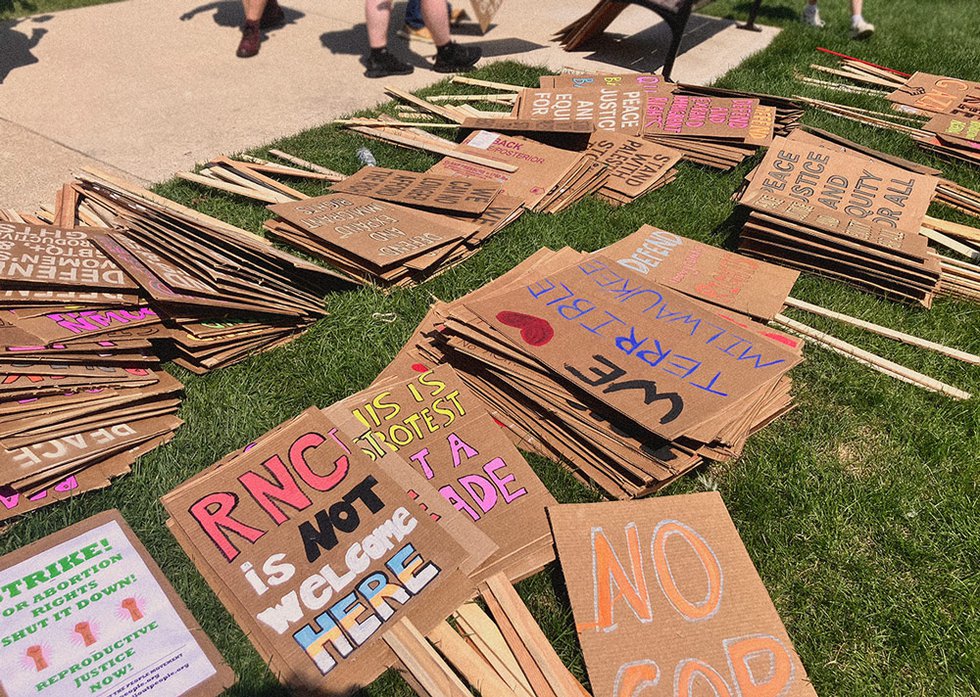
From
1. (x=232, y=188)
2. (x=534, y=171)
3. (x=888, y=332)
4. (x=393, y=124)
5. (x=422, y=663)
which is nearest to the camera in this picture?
(x=422, y=663)

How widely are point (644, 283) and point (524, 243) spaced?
1.00 metres

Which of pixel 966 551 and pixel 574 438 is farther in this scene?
pixel 574 438

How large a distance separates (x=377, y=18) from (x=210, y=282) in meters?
4.02

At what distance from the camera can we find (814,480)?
121 inches

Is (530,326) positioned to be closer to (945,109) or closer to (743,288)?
(743,288)

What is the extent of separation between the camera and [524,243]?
441cm

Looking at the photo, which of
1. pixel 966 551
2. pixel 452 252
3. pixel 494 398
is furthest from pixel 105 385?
pixel 966 551

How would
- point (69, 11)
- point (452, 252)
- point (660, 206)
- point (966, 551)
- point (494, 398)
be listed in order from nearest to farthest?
point (966, 551)
point (494, 398)
point (452, 252)
point (660, 206)
point (69, 11)

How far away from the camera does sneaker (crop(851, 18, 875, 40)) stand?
805 cm

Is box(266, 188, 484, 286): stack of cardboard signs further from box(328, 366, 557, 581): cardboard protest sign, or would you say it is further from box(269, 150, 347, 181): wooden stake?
box(328, 366, 557, 581): cardboard protest sign

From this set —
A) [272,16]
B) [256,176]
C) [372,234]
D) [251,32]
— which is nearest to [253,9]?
[251,32]

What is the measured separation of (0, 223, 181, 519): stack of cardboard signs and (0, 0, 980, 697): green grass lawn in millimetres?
102

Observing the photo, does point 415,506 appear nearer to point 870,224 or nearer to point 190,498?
point 190,498

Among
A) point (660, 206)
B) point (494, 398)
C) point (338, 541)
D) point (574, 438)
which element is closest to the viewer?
point (338, 541)
